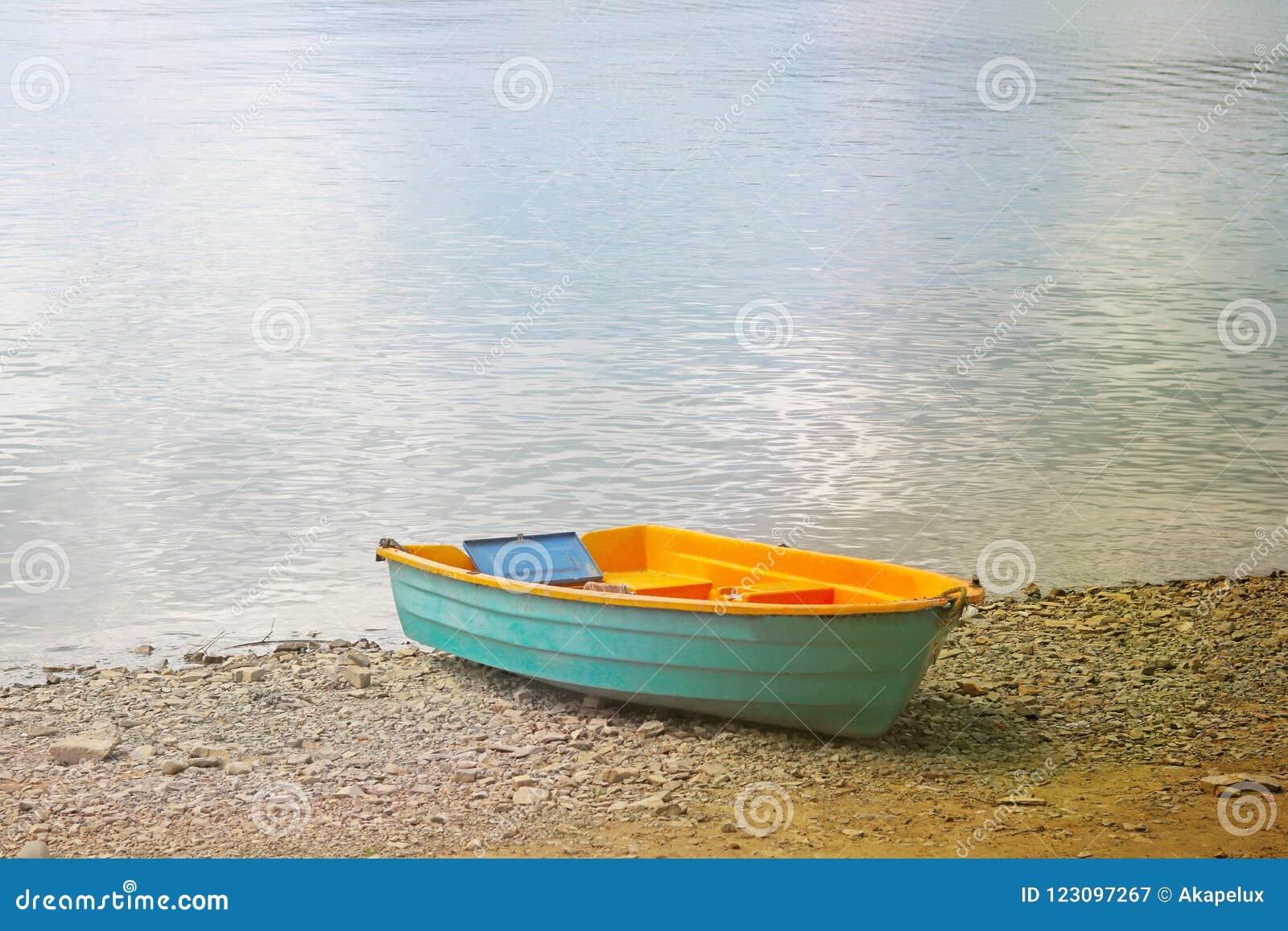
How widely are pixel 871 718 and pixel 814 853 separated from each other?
129 cm

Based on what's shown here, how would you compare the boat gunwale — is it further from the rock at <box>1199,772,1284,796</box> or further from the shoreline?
the rock at <box>1199,772,1284,796</box>

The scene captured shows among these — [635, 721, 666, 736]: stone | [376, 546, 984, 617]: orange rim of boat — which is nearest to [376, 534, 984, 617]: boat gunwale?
[376, 546, 984, 617]: orange rim of boat

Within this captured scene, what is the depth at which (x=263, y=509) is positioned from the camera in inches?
578

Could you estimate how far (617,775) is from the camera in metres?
8.54

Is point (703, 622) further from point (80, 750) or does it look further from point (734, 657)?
point (80, 750)

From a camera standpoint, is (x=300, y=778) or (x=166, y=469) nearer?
(x=300, y=778)

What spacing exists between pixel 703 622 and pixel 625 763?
0.87 m

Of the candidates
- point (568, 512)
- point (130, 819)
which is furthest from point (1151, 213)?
point (130, 819)

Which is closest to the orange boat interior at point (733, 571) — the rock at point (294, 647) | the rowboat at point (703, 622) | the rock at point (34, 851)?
the rowboat at point (703, 622)

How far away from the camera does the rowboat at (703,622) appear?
861 centimetres

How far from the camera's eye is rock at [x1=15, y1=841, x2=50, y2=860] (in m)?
7.60

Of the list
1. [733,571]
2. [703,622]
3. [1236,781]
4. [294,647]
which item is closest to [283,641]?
[294,647]

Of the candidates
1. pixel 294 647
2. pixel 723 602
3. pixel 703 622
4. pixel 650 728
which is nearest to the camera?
pixel 723 602

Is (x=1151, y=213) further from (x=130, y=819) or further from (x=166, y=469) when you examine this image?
(x=130, y=819)
